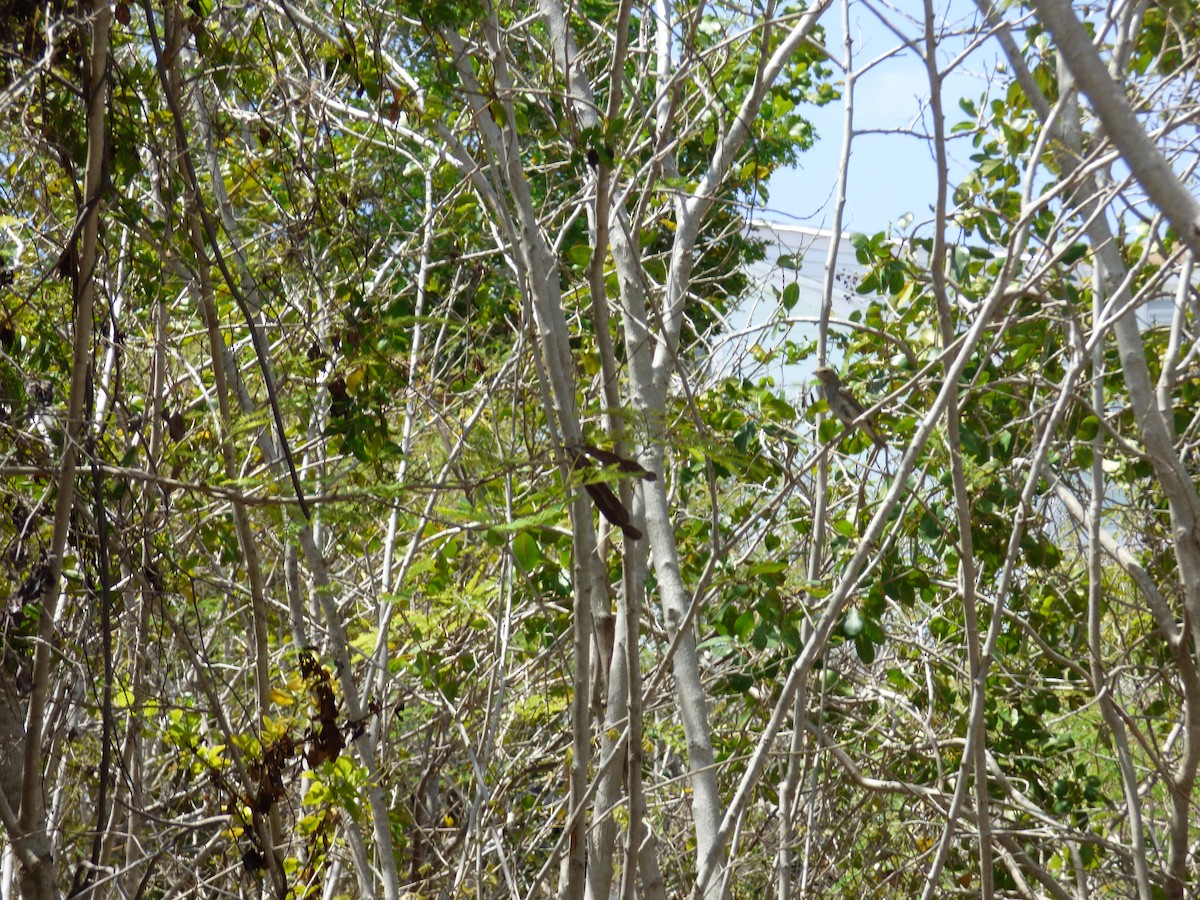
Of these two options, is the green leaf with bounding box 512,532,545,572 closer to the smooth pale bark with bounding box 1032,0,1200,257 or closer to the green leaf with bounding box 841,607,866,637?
the green leaf with bounding box 841,607,866,637

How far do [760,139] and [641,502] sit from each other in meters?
1.31

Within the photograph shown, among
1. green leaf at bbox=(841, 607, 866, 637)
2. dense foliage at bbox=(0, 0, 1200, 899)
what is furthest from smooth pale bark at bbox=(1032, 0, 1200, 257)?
green leaf at bbox=(841, 607, 866, 637)

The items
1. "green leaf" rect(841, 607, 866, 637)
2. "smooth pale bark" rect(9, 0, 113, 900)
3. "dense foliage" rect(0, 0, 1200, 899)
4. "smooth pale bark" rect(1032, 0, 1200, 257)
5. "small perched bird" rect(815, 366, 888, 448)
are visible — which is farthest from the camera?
"green leaf" rect(841, 607, 866, 637)

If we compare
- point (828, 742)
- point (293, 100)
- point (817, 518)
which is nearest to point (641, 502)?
point (817, 518)

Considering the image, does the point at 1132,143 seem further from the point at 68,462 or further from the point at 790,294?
the point at 790,294

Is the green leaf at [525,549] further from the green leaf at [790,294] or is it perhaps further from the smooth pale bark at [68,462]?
the green leaf at [790,294]

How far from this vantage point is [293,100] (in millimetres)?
2336

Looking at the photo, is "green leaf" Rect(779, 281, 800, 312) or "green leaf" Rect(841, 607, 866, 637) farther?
"green leaf" Rect(779, 281, 800, 312)

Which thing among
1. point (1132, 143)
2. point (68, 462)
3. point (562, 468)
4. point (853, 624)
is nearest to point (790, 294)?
point (853, 624)

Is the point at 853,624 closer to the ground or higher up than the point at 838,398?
closer to the ground

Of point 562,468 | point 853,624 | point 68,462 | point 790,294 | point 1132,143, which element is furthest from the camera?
point 790,294

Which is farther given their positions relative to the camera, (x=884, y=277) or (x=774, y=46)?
(x=774, y=46)

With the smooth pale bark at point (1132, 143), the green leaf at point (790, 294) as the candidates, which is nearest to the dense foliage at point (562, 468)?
the green leaf at point (790, 294)

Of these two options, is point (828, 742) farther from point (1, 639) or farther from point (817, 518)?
point (1, 639)
